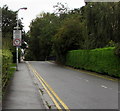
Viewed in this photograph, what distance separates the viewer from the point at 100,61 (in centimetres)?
2208

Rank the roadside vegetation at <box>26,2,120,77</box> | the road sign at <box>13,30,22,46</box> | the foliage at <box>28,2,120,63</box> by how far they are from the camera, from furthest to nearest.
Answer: the road sign at <box>13,30,22,46</box>
the foliage at <box>28,2,120,63</box>
the roadside vegetation at <box>26,2,120,77</box>

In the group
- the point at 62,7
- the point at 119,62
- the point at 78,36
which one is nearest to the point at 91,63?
the point at 119,62

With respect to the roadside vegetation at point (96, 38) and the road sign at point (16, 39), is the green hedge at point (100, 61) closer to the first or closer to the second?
the roadside vegetation at point (96, 38)

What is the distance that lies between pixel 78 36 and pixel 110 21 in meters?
17.6

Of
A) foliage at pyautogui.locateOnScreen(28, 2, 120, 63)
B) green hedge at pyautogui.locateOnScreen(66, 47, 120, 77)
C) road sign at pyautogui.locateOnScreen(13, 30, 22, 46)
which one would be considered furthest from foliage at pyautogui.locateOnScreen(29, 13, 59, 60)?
road sign at pyautogui.locateOnScreen(13, 30, 22, 46)

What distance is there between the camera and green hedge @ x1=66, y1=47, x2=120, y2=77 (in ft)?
62.3

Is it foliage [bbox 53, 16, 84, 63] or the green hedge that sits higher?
foliage [bbox 53, 16, 84, 63]

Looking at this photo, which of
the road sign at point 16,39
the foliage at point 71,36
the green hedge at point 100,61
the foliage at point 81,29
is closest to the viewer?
the green hedge at point 100,61

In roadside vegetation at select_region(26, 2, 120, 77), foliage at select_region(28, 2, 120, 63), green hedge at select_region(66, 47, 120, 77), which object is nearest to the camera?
green hedge at select_region(66, 47, 120, 77)

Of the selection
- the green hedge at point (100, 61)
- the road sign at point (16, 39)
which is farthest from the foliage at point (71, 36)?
the road sign at point (16, 39)

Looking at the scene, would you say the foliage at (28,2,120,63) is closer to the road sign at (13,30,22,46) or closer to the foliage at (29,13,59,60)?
the foliage at (29,13,59,60)

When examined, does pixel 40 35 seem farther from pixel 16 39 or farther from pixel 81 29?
pixel 16 39

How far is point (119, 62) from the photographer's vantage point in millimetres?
18391

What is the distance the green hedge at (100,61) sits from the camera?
18980 mm
